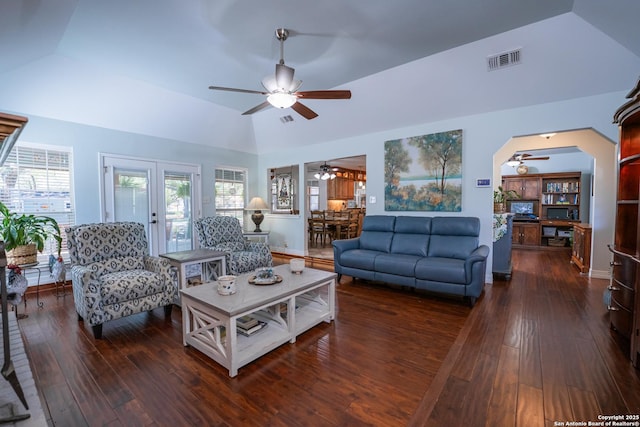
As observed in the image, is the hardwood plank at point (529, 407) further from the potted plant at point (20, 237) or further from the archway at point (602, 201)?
the potted plant at point (20, 237)

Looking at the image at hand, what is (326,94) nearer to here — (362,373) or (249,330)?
(249,330)

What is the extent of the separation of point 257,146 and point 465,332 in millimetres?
5587

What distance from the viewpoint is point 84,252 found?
109 inches

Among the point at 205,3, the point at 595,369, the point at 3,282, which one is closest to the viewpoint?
the point at 3,282

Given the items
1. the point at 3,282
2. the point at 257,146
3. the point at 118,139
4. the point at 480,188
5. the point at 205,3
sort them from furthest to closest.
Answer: the point at 257,146 → the point at 118,139 → the point at 480,188 → the point at 205,3 → the point at 3,282

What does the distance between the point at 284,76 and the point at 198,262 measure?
2.29 m

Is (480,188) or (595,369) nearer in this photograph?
(595,369)

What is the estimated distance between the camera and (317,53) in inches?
123

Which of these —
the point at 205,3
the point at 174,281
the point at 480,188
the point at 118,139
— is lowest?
the point at 174,281

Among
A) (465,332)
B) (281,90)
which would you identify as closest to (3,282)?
(281,90)

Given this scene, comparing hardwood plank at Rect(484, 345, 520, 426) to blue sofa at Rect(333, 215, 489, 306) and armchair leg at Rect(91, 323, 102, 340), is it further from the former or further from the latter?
armchair leg at Rect(91, 323, 102, 340)

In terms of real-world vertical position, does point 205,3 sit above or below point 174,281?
above

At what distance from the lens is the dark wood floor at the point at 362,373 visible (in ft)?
5.12

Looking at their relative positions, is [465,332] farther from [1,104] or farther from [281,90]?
[1,104]
